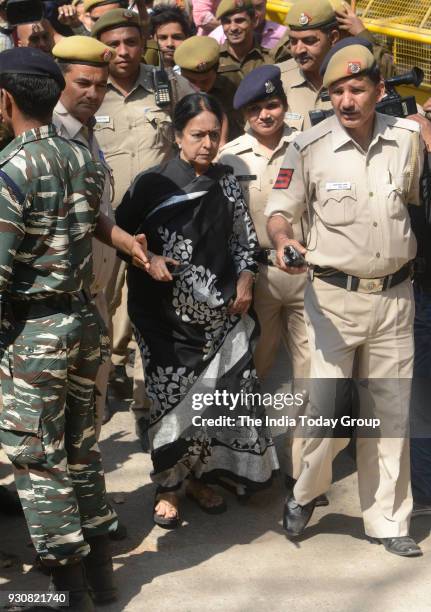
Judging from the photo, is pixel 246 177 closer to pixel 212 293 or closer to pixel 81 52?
pixel 212 293

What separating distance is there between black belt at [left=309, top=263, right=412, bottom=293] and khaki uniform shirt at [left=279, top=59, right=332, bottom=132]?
1.46m

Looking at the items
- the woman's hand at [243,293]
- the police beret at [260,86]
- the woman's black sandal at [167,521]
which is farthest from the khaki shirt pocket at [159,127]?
the woman's black sandal at [167,521]

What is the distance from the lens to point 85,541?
4113mm

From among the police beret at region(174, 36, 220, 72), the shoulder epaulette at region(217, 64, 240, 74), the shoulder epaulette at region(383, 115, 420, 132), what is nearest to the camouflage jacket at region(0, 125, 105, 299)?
the shoulder epaulette at region(383, 115, 420, 132)

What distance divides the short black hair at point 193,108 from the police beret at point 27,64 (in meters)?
1.08

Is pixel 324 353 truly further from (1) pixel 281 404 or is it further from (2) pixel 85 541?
(2) pixel 85 541

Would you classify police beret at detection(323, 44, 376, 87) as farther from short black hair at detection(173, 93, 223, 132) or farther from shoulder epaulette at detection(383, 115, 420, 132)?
short black hair at detection(173, 93, 223, 132)

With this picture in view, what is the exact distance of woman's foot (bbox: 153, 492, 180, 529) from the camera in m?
4.93

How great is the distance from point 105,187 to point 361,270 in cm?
118

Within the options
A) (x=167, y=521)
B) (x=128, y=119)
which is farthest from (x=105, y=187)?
(x=167, y=521)

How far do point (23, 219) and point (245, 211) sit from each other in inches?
60.9

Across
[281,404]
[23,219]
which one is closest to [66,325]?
[23,219]

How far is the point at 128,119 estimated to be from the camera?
5891 mm

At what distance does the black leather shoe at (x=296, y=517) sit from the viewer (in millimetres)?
4820
